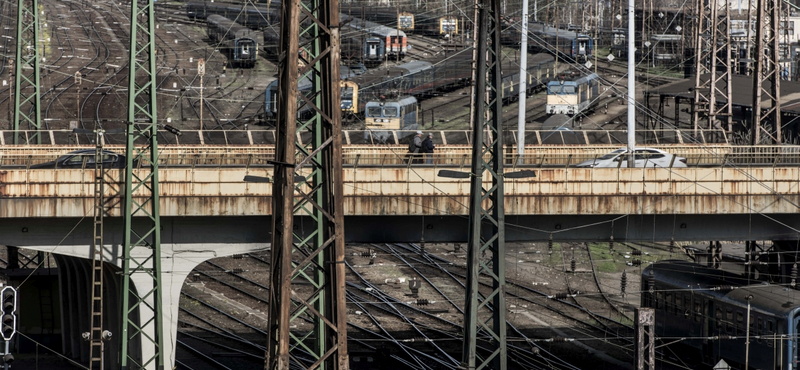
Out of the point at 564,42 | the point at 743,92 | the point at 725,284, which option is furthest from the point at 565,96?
the point at 725,284

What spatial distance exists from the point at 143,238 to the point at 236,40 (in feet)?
151

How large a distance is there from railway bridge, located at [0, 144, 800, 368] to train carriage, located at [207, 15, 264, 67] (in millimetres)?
41559

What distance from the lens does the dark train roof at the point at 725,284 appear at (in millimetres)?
21750

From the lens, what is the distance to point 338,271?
922 centimetres

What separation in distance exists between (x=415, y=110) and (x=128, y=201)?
34283 mm

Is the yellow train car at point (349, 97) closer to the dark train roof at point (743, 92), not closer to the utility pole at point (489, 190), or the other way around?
the dark train roof at point (743, 92)

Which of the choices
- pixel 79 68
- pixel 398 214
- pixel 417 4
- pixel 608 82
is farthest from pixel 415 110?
pixel 417 4

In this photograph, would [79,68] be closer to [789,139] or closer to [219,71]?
[219,71]

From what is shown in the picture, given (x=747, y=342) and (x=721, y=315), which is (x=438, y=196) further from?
(x=721, y=315)

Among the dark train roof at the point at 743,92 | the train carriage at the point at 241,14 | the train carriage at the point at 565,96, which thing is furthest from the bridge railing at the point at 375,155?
the train carriage at the point at 241,14

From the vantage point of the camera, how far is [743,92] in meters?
51.3

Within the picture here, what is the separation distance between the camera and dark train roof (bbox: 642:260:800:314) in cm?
2175

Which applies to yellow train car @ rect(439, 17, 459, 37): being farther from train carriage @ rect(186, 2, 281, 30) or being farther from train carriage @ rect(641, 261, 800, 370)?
train carriage @ rect(641, 261, 800, 370)

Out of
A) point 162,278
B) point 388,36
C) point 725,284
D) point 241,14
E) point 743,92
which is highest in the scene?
point 241,14
